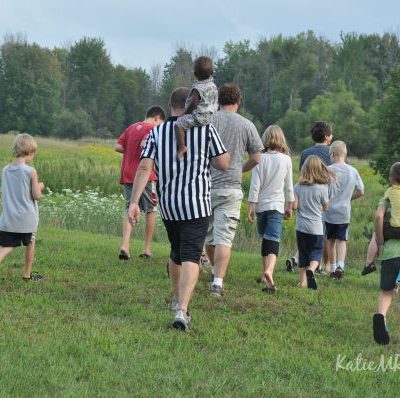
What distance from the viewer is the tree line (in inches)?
3216

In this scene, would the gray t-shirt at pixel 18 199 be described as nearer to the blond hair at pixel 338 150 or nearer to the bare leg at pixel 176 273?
the bare leg at pixel 176 273

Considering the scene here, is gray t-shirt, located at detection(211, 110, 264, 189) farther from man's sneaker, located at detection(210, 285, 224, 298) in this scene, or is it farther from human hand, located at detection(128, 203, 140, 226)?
human hand, located at detection(128, 203, 140, 226)

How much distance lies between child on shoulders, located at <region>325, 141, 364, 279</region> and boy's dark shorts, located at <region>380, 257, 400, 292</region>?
351 centimetres

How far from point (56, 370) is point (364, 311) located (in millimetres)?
3567

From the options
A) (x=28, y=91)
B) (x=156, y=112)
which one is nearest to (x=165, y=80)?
(x=28, y=91)

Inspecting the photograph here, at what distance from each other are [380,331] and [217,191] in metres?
2.46

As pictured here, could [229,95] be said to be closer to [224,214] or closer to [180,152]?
[224,214]

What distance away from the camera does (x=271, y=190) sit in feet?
26.9

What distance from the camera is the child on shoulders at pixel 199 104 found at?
5.96 meters

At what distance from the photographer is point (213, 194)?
7.57m

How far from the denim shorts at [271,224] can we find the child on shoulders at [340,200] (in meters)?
1.81

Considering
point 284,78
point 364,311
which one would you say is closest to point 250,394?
point 364,311

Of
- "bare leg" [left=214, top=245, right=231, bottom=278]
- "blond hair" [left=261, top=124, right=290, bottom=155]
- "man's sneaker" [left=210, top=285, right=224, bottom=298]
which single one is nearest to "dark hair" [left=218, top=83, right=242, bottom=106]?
"blond hair" [left=261, top=124, right=290, bottom=155]

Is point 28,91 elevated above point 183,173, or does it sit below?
above
